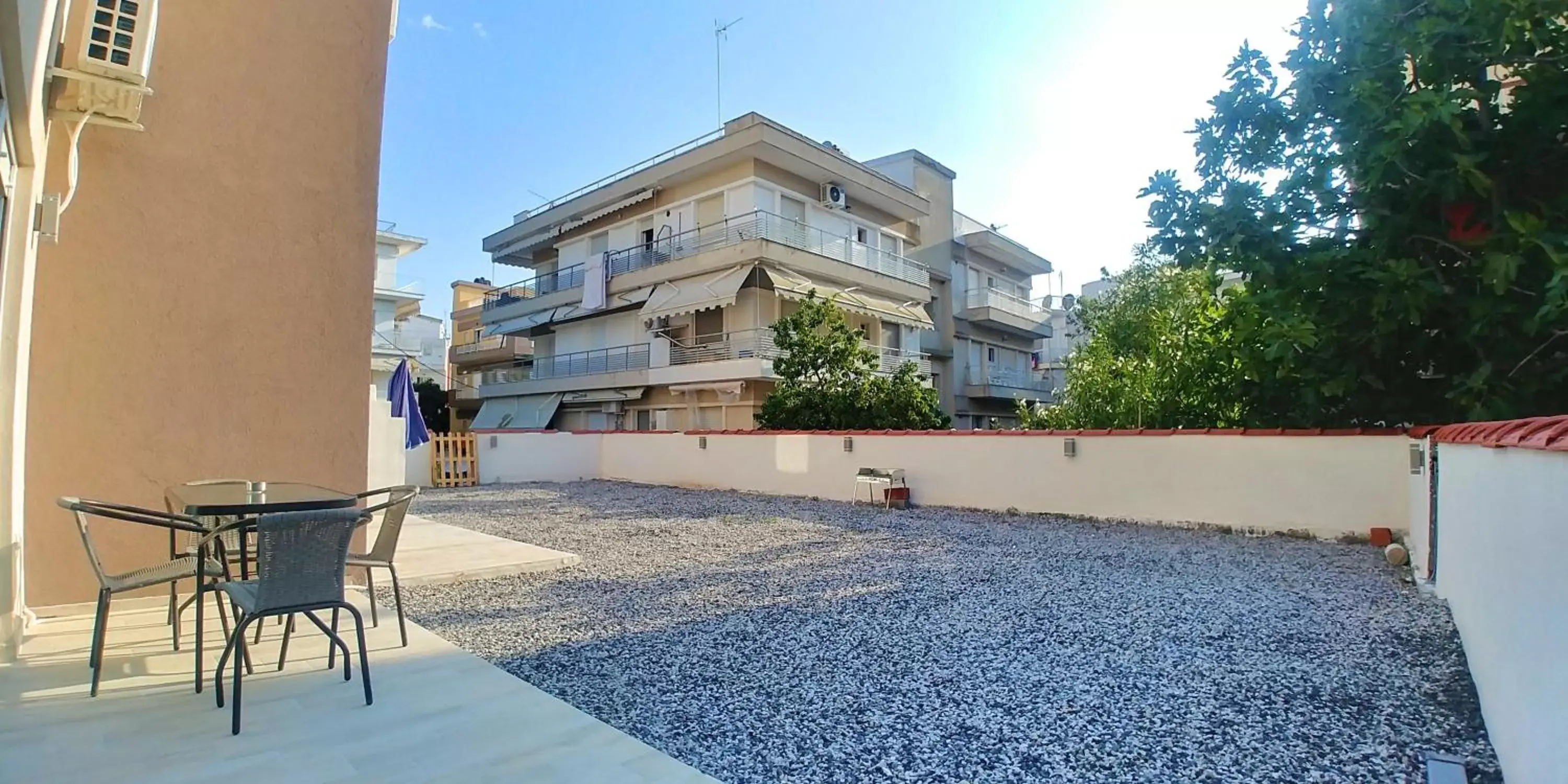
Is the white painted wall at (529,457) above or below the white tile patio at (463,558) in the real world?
above

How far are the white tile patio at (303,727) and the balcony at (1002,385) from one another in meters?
32.9

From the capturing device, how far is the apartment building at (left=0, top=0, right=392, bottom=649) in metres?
5.19

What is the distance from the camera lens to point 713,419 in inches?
1085

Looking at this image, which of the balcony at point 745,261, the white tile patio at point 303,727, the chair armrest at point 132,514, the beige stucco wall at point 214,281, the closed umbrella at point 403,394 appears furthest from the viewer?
the balcony at point 745,261

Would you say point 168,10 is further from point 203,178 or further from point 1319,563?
point 1319,563

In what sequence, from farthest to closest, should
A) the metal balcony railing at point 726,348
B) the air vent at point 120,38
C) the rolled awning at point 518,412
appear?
Answer: the rolled awning at point 518,412
the metal balcony railing at point 726,348
the air vent at point 120,38

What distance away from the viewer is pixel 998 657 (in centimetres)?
495

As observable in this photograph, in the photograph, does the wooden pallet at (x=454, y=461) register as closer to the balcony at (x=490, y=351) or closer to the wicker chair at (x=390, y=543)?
the wicker chair at (x=390, y=543)

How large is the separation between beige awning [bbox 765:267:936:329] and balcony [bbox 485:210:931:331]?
289 millimetres

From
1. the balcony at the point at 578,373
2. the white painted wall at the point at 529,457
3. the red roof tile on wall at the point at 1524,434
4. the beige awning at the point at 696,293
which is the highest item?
the beige awning at the point at 696,293

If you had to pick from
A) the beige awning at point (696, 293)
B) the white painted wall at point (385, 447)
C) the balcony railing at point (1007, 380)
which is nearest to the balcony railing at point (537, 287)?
the beige awning at point (696, 293)

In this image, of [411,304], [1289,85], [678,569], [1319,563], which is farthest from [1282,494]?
[411,304]

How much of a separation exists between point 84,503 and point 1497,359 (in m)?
12.7

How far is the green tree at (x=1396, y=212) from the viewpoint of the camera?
7.78 m
